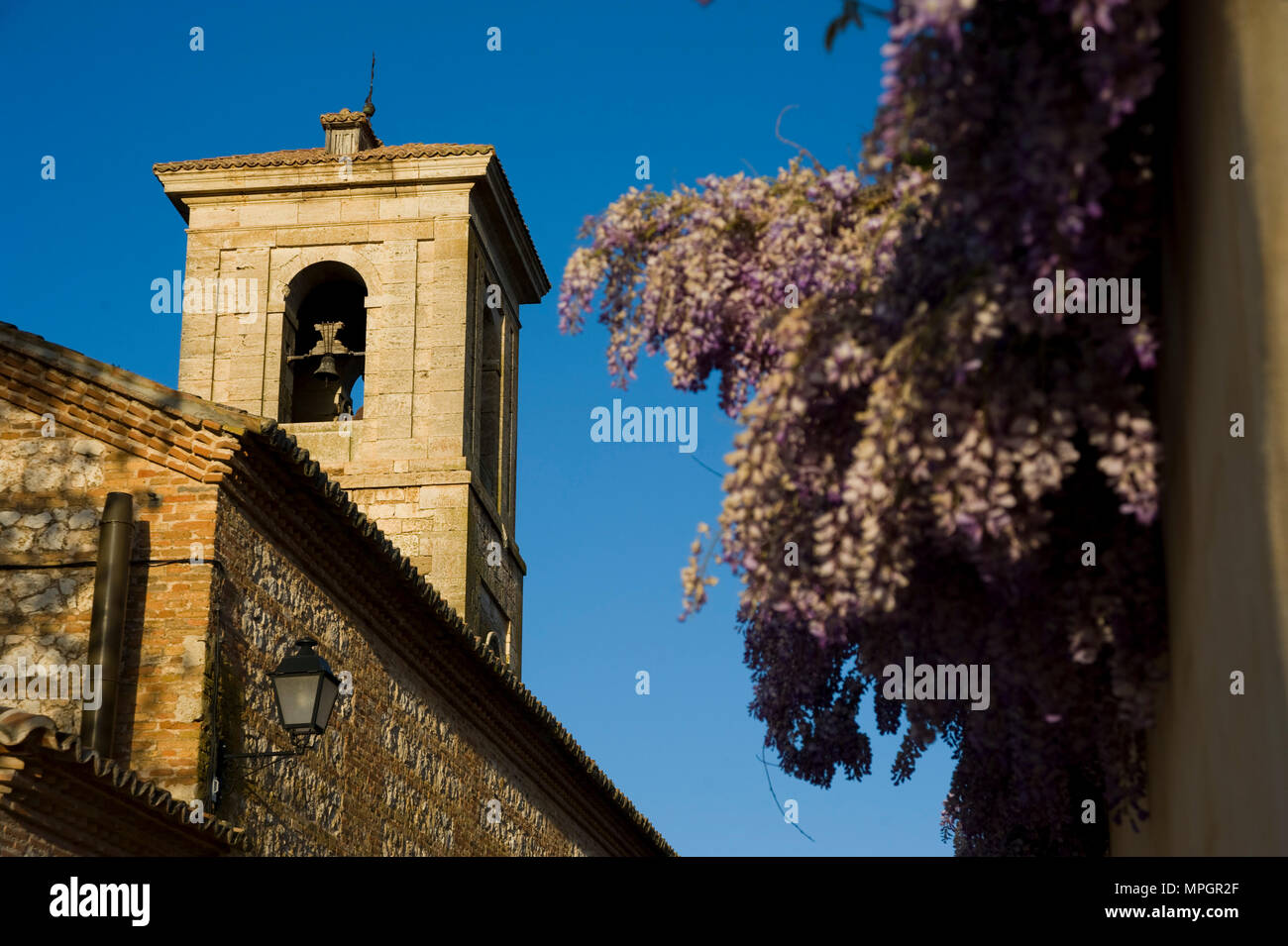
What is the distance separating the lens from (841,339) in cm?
429

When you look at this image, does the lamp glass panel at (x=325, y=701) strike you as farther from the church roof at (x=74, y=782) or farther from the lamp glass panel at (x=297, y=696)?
the church roof at (x=74, y=782)

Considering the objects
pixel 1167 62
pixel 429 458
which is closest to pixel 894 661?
pixel 1167 62

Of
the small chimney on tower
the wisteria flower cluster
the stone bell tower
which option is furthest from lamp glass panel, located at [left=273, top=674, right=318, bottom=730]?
the small chimney on tower

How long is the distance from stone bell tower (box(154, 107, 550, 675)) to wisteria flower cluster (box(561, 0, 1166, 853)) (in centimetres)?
1338

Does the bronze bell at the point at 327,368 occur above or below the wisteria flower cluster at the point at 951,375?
above

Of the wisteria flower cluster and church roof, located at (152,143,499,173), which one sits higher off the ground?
church roof, located at (152,143,499,173)

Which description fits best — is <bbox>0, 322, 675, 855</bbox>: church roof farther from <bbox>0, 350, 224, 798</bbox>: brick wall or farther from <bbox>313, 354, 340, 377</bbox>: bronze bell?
<bbox>313, 354, 340, 377</bbox>: bronze bell

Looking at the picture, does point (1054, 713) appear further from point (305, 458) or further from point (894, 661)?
point (305, 458)

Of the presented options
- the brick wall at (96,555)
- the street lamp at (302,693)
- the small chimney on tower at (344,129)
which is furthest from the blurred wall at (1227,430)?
the small chimney on tower at (344,129)

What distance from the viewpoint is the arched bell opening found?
19.3 meters

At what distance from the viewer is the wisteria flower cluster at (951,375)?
3797 millimetres

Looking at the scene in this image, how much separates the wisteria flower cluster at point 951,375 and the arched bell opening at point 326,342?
1400cm

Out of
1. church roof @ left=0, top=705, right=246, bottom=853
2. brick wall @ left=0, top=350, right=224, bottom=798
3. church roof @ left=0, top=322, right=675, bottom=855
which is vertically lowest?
church roof @ left=0, top=705, right=246, bottom=853

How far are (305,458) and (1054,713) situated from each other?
6371 mm
